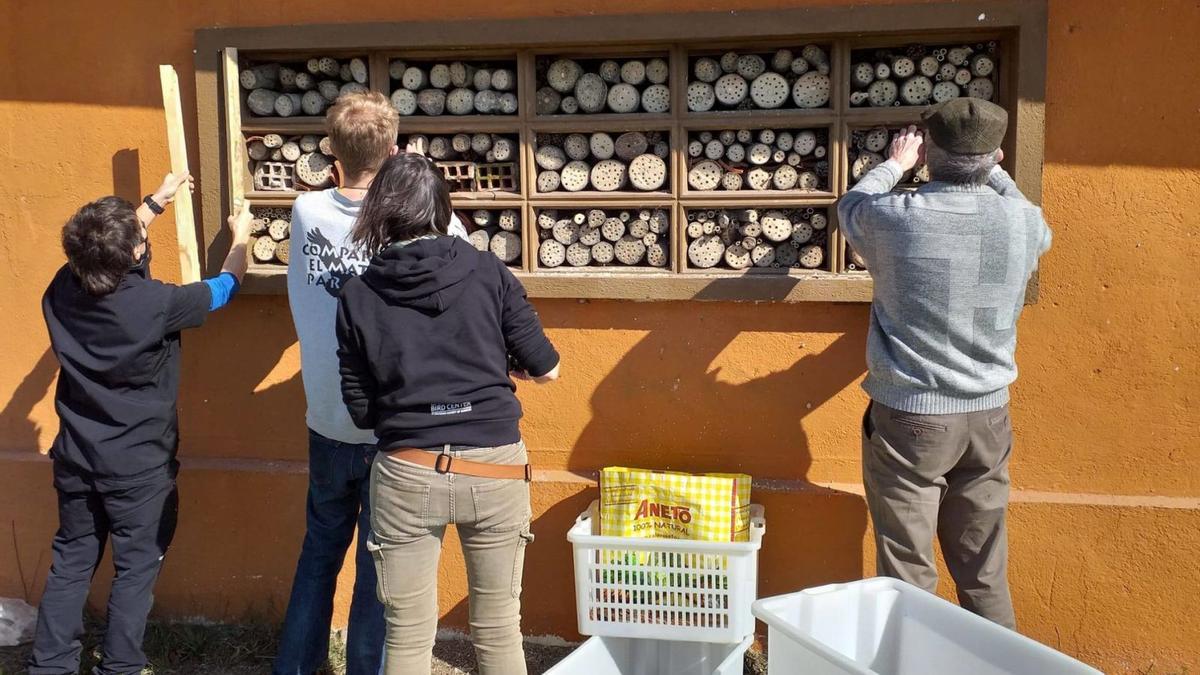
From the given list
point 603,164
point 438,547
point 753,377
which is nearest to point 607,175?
point 603,164

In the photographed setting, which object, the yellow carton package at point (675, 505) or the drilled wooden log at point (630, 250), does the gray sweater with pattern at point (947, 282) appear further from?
the drilled wooden log at point (630, 250)

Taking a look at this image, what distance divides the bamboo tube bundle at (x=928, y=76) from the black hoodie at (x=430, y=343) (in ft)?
5.30

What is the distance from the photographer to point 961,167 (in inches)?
111

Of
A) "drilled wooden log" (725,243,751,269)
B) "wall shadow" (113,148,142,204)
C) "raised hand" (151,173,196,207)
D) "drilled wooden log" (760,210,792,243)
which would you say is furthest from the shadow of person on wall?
"wall shadow" (113,148,142,204)

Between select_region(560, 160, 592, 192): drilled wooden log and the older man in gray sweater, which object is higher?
select_region(560, 160, 592, 192): drilled wooden log

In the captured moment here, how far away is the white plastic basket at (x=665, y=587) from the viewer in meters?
3.15

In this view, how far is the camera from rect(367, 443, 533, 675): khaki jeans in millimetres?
2604

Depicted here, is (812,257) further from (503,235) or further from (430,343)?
(430,343)

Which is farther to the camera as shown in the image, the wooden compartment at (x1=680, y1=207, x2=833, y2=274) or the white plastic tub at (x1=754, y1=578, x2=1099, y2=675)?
the wooden compartment at (x1=680, y1=207, x2=833, y2=274)

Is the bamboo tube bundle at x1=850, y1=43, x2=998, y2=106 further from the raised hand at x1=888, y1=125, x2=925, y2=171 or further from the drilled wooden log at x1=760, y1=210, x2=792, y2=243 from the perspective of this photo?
the drilled wooden log at x1=760, y1=210, x2=792, y2=243

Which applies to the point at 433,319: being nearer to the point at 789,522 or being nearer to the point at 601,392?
the point at 601,392

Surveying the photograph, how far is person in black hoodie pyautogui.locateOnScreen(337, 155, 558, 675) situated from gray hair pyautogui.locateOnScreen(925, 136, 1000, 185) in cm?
124

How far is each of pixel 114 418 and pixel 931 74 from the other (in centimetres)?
295

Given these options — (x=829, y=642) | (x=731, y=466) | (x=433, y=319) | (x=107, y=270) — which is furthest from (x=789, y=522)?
(x=107, y=270)
